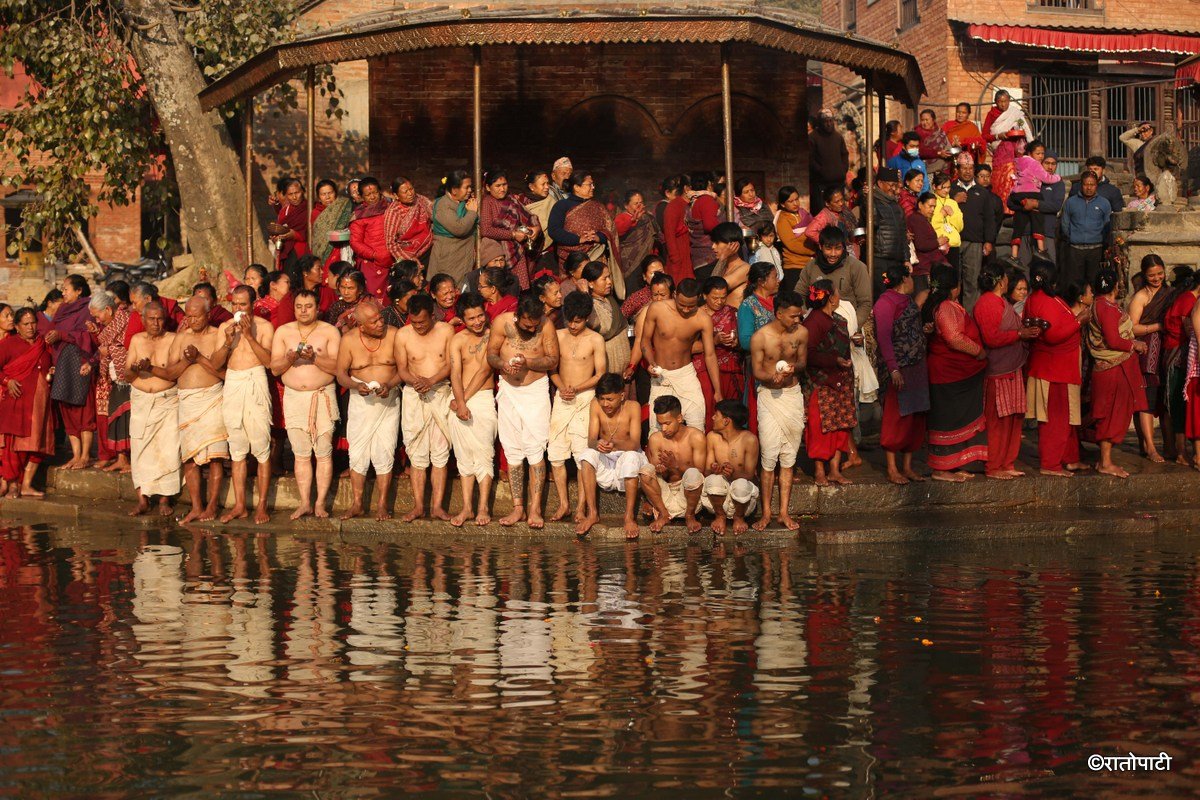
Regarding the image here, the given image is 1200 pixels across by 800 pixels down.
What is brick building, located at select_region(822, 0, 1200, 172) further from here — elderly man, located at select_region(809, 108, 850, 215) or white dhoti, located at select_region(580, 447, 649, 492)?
white dhoti, located at select_region(580, 447, 649, 492)

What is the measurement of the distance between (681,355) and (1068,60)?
1689 centimetres

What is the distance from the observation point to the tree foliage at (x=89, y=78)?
17891 mm

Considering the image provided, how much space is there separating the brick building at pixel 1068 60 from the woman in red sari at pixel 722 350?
1421cm

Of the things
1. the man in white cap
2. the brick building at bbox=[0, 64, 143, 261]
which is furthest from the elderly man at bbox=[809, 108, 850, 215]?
the brick building at bbox=[0, 64, 143, 261]

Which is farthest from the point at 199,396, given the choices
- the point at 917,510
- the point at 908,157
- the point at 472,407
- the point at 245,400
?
the point at 908,157

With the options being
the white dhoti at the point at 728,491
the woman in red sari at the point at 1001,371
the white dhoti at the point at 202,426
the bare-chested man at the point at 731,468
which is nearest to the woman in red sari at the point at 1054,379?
the woman in red sari at the point at 1001,371

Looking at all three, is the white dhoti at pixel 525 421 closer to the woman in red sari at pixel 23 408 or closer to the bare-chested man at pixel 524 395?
the bare-chested man at pixel 524 395

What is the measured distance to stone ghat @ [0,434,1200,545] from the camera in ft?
36.7

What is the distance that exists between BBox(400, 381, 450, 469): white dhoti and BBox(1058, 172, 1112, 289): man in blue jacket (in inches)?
309

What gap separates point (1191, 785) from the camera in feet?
19.3

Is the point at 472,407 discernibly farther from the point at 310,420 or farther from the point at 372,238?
the point at 372,238

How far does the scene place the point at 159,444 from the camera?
1246 cm

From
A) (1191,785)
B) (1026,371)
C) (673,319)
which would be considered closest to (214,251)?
(673,319)

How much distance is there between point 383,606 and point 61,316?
247 inches
